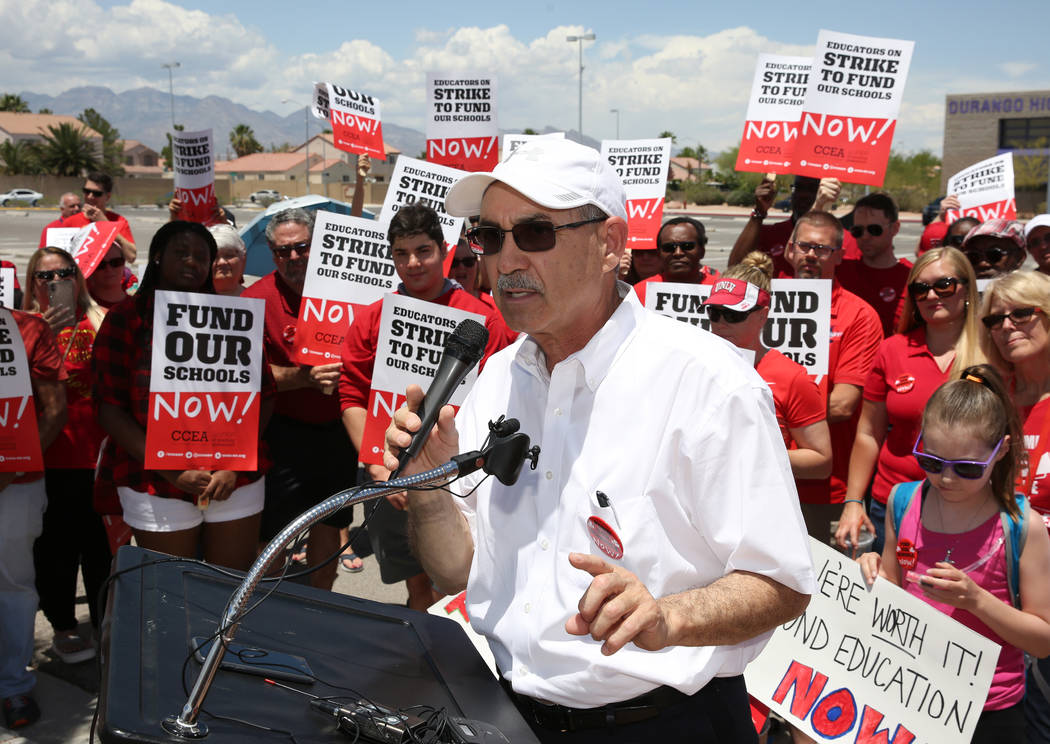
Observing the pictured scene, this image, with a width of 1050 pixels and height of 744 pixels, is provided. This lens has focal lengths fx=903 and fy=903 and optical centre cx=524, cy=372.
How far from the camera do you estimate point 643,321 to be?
2.11m

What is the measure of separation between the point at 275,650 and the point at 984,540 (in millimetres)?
2605

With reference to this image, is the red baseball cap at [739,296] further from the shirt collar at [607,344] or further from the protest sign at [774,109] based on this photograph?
the protest sign at [774,109]

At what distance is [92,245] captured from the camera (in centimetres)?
547

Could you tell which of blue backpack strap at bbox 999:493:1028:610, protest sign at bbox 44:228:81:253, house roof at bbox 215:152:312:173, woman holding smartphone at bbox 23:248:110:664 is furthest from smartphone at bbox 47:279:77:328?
house roof at bbox 215:152:312:173

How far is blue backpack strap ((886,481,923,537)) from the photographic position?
A: 11.4 feet

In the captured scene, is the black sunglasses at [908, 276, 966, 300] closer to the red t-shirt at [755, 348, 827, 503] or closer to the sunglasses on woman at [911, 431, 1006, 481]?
the red t-shirt at [755, 348, 827, 503]

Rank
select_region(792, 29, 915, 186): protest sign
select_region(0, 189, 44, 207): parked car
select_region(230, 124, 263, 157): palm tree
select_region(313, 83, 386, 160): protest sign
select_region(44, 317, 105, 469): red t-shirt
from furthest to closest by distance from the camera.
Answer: select_region(230, 124, 263, 157): palm tree, select_region(0, 189, 44, 207): parked car, select_region(313, 83, 386, 160): protest sign, select_region(792, 29, 915, 186): protest sign, select_region(44, 317, 105, 469): red t-shirt

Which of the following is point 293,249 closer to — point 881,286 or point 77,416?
point 77,416

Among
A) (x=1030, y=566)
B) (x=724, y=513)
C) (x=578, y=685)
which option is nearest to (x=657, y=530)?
(x=724, y=513)

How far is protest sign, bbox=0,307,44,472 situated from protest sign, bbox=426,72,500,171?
12.6ft

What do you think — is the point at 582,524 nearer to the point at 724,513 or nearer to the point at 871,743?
the point at 724,513

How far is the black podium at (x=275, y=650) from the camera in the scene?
54.8 inches

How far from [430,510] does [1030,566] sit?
7.12ft

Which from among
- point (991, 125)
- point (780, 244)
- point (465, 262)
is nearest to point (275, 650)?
point (465, 262)
